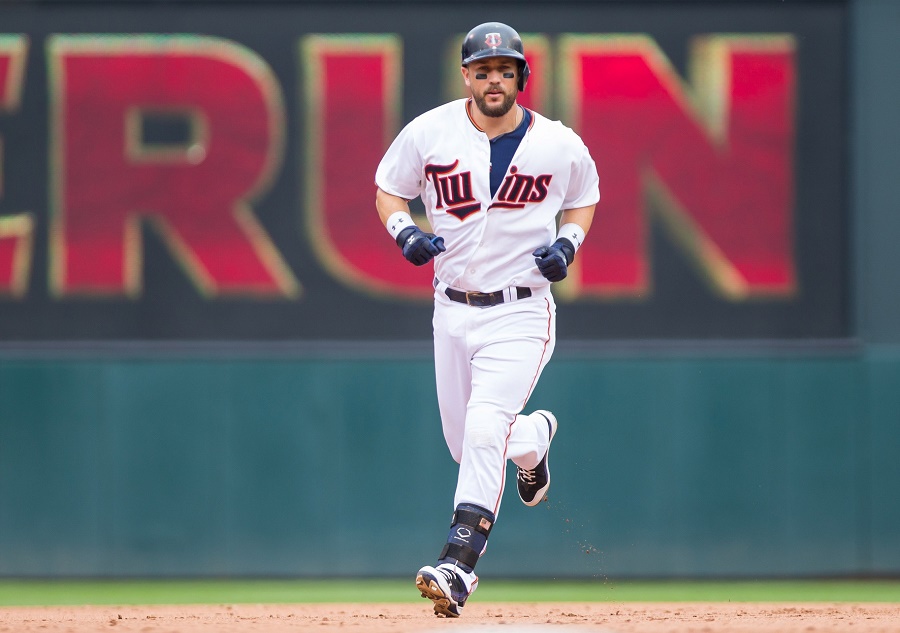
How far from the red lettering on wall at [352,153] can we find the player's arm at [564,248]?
2413 millimetres

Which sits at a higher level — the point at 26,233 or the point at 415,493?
the point at 26,233

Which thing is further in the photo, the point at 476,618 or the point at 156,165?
the point at 156,165

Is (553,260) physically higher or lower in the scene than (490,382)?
higher

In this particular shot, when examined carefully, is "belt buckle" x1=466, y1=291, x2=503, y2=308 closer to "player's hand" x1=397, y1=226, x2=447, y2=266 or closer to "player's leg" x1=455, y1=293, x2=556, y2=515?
"player's leg" x1=455, y1=293, x2=556, y2=515

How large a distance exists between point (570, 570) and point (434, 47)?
2865 millimetres

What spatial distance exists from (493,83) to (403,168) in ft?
1.59

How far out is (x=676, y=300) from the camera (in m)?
7.67

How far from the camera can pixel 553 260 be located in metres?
4.89

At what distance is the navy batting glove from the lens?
4.89 m

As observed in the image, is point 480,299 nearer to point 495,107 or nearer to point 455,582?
point 495,107

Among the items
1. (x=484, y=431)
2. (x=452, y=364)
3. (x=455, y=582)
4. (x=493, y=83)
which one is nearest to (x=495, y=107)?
(x=493, y=83)

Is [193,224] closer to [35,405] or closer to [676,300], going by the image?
[35,405]

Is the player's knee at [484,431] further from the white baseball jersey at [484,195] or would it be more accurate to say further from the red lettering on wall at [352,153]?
the red lettering on wall at [352,153]

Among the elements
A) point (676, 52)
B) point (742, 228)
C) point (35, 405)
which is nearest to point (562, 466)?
point (742, 228)
